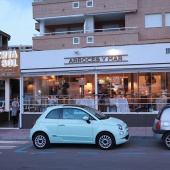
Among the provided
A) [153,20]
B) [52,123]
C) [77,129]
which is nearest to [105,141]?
[77,129]

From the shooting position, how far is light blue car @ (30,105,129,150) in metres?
11.2

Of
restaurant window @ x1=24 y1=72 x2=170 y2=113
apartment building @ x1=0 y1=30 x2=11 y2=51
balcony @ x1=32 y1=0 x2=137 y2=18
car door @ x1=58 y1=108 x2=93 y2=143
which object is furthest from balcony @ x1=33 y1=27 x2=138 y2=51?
apartment building @ x1=0 y1=30 x2=11 y2=51

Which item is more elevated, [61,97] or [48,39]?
[48,39]

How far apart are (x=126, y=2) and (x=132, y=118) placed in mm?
13757

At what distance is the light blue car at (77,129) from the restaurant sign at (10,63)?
694 centimetres

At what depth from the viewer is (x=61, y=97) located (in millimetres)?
18281

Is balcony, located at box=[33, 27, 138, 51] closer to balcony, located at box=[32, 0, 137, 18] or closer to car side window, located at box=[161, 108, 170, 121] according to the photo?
balcony, located at box=[32, 0, 137, 18]

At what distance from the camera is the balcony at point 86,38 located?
→ 26.6 m

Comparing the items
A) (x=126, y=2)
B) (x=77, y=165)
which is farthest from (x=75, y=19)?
(x=77, y=165)

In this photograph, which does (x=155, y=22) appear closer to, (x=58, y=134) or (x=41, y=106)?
(x=41, y=106)

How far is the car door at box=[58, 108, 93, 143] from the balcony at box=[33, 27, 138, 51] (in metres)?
15.6

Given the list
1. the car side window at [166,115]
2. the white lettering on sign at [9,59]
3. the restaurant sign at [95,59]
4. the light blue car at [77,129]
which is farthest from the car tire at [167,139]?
the white lettering on sign at [9,59]

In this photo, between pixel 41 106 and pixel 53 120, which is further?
pixel 41 106

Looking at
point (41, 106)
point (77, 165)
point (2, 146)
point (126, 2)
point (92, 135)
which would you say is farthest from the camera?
point (126, 2)
